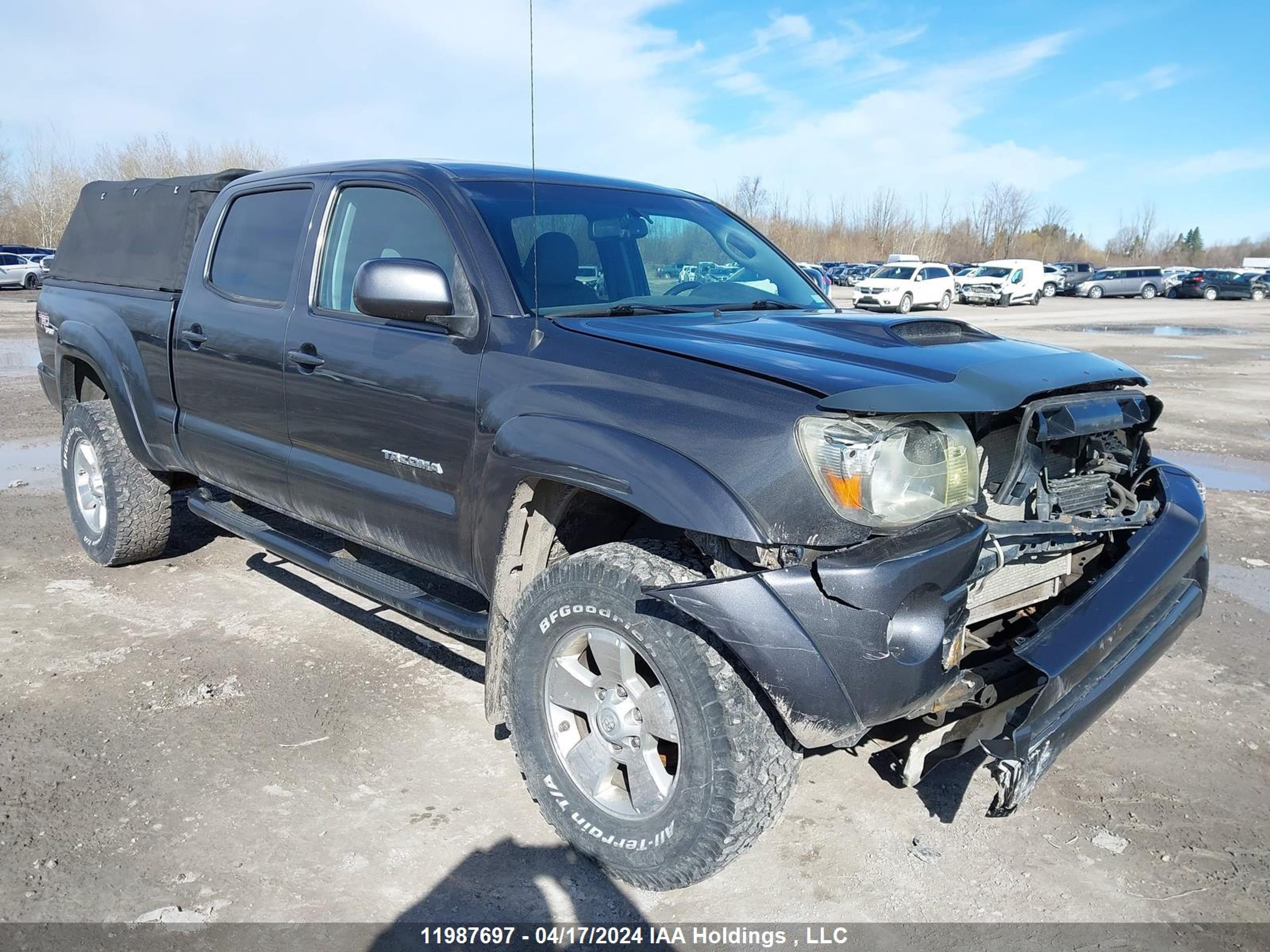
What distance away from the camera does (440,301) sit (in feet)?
9.75

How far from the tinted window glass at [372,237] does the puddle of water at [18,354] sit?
1103 centimetres

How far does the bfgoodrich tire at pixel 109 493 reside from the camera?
16.5 feet

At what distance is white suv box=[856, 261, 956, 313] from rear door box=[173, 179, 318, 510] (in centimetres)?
2900

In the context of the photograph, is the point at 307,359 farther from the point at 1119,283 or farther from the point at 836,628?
the point at 1119,283

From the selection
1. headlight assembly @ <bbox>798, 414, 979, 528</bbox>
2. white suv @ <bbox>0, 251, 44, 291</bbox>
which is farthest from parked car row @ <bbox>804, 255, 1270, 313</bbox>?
headlight assembly @ <bbox>798, 414, 979, 528</bbox>

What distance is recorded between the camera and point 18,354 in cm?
1544

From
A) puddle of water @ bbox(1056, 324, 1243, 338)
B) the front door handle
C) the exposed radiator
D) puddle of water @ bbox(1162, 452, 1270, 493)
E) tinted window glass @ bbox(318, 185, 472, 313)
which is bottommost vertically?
puddle of water @ bbox(1056, 324, 1243, 338)

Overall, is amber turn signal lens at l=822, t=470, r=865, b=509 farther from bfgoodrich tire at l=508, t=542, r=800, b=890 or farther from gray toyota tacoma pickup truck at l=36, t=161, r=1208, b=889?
bfgoodrich tire at l=508, t=542, r=800, b=890

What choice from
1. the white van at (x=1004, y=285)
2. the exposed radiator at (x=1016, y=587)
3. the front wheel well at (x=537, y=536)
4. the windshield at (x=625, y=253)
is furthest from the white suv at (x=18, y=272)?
the exposed radiator at (x=1016, y=587)

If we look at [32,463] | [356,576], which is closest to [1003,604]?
[356,576]

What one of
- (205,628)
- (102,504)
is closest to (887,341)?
(205,628)

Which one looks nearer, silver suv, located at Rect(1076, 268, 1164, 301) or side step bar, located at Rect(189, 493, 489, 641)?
side step bar, located at Rect(189, 493, 489, 641)

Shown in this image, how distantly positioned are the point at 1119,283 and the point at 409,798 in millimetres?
50916

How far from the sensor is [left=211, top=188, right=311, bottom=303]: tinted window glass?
394cm
